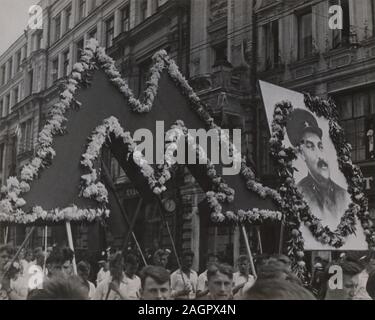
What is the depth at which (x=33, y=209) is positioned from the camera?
4.57 metres

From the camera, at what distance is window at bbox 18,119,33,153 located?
202 inches

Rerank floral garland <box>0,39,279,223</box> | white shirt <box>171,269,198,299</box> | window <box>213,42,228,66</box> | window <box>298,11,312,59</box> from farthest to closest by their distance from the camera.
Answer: window <box>298,11,312,59</box>, window <box>213,42,228,66</box>, white shirt <box>171,269,198,299</box>, floral garland <box>0,39,279,223</box>

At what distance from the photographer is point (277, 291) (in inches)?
105

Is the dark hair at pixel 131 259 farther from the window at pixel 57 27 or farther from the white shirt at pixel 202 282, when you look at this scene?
the window at pixel 57 27

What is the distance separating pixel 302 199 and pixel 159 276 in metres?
1.70

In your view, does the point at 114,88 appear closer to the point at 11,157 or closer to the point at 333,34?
the point at 11,157

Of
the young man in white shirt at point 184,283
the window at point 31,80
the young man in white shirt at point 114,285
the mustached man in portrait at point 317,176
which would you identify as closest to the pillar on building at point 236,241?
the young man in white shirt at point 184,283

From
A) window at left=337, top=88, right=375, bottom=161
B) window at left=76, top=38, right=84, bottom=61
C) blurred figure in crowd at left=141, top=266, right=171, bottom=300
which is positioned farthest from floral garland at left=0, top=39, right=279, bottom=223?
window at left=337, top=88, right=375, bottom=161

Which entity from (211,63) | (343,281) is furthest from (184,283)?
(211,63)

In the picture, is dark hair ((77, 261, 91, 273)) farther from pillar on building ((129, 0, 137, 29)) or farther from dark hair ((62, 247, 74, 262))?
pillar on building ((129, 0, 137, 29))

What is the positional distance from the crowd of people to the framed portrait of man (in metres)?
0.38

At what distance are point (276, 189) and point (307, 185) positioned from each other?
330 mm

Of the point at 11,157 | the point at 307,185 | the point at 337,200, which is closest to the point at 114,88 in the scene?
the point at 11,157

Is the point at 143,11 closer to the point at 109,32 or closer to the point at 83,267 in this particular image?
the point at 109,32
